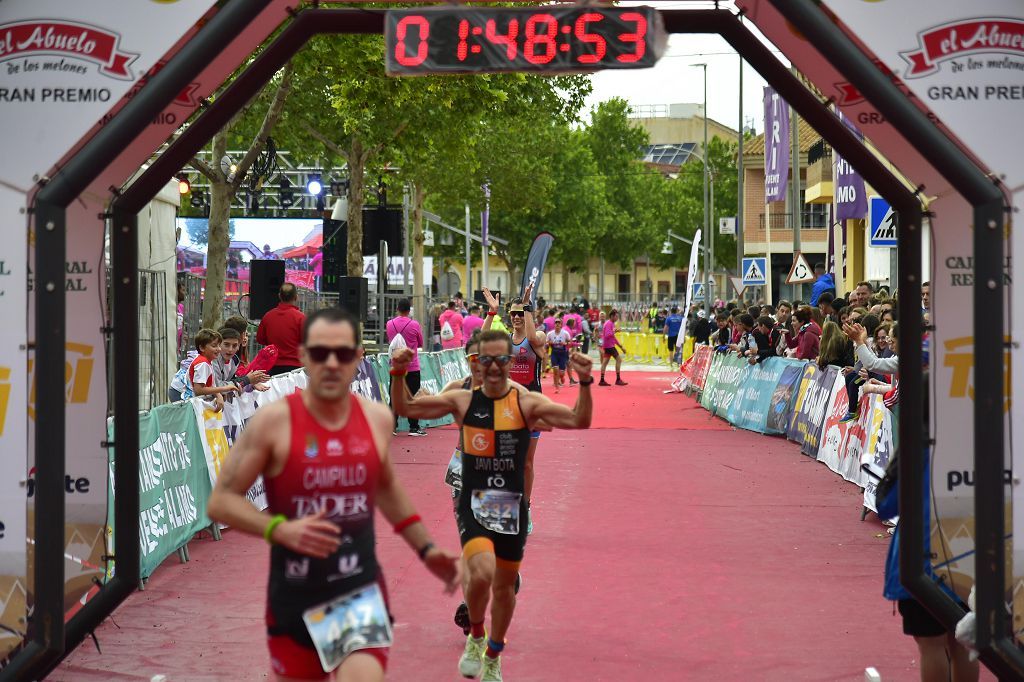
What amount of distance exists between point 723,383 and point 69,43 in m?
19.6

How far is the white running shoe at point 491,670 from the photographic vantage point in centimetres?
700

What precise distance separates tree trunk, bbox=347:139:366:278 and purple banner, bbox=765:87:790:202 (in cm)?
932

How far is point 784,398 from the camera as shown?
20094 millimetres

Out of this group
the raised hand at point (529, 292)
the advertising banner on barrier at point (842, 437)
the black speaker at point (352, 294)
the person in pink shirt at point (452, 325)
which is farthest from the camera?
the person in pink shirt at point (452, 325)

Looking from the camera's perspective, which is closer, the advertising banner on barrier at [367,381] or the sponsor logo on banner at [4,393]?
the sponsor logo on banner at [4,393]

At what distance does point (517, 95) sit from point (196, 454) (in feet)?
54.0

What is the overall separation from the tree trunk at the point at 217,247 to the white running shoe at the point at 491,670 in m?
12.5

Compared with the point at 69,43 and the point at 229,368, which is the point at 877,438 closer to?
the point at 229,368

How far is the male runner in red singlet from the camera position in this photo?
4.52 metres

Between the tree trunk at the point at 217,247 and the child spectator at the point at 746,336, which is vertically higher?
the tree trunk at the point at 217,247

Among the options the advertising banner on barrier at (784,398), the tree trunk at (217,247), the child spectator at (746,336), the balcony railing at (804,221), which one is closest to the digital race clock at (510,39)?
the tree trunk at (217,247)

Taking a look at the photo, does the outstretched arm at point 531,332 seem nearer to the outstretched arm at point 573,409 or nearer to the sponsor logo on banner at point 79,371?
the outstretched arm at point 573,409

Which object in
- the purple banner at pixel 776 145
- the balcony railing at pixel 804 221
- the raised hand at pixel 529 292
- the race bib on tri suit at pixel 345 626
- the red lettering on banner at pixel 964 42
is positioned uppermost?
the balcony railing at pixel 804 221

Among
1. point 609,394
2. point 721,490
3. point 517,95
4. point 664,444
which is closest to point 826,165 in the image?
point 609,394
